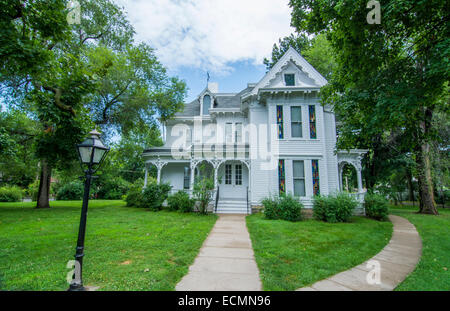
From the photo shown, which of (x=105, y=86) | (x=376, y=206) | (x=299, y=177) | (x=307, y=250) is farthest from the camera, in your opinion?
(x=105, y=86)

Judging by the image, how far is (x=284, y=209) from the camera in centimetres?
993

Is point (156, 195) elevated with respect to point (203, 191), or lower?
lower

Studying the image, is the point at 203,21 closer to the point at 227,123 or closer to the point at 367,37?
the point at 227,123

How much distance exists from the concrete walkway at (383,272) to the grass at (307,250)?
15 cm

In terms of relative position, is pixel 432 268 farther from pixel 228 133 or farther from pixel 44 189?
pixel 44 189

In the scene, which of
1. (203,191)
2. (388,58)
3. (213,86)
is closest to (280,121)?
(203,191)

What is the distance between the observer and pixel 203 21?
10586 mm

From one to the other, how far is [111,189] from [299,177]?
28462 mm

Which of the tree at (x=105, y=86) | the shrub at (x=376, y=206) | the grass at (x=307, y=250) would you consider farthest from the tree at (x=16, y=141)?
the shrub at (x=376, y=206)

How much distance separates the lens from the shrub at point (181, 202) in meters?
11.6
